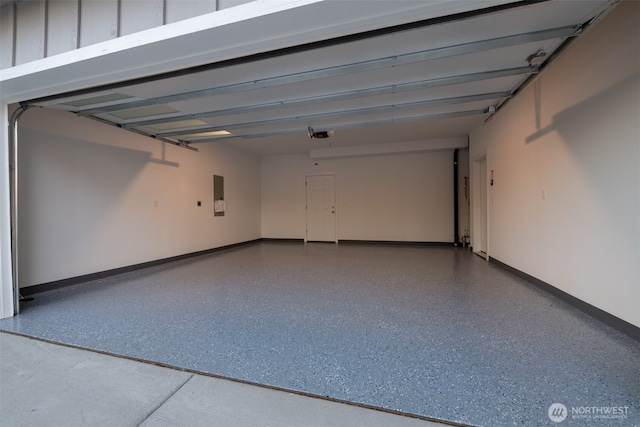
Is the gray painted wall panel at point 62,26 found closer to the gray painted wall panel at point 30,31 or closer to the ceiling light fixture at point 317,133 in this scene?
the gray painted wall panel at point 30,31

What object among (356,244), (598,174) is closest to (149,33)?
(598,174)

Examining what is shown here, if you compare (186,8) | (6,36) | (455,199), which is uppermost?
(6,36)

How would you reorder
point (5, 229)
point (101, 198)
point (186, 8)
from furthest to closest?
point (101, 198)
point (5, 229)
point (186, 8)

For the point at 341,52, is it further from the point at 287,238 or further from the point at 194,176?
the point at 287,238

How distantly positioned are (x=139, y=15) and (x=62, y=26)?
0.83m

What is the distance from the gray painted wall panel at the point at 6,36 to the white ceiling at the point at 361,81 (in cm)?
46

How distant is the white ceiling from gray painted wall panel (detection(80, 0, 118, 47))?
54 centimetres

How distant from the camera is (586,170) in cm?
249

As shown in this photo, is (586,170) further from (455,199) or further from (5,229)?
(5,229)

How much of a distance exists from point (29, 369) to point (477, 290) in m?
4.14

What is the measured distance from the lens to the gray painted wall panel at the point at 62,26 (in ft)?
6.81

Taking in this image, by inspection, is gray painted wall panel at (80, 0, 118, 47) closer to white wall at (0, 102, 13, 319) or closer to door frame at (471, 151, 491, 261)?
white wall at (0, 102, 13, 319)

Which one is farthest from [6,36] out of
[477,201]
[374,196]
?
[477,201]

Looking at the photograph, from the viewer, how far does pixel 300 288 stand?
11.5 ft
